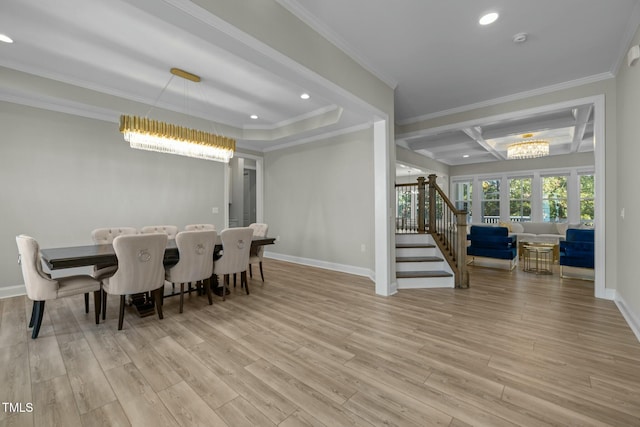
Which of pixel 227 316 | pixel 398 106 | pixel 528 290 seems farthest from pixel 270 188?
pixel 528 290

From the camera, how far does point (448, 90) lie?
406 centimetres

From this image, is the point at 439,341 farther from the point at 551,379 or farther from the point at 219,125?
the point at 219,125

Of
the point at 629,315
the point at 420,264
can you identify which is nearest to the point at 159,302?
the point at 420,264

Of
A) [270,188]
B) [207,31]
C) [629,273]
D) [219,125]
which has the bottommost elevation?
[629,273]

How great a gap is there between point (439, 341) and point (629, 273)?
2369mm

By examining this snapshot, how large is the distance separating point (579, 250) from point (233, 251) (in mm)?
5772

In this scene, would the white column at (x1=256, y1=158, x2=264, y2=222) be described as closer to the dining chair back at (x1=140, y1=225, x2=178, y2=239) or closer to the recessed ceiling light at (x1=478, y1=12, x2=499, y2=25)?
the dining chair back at (x1=140, y1=225, x2=178, y2=239)

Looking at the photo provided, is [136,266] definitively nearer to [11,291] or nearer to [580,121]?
[11,291]

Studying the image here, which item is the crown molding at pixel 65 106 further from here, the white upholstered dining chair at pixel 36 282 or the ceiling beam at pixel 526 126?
the ceiling beam at pixel 526 126

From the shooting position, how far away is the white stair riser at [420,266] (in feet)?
A: 14.6

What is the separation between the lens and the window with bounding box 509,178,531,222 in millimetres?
8742

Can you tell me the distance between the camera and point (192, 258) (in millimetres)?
3178

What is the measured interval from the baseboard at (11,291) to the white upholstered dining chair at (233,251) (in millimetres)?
2844

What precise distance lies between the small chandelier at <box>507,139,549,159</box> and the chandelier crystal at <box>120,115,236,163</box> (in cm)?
617
